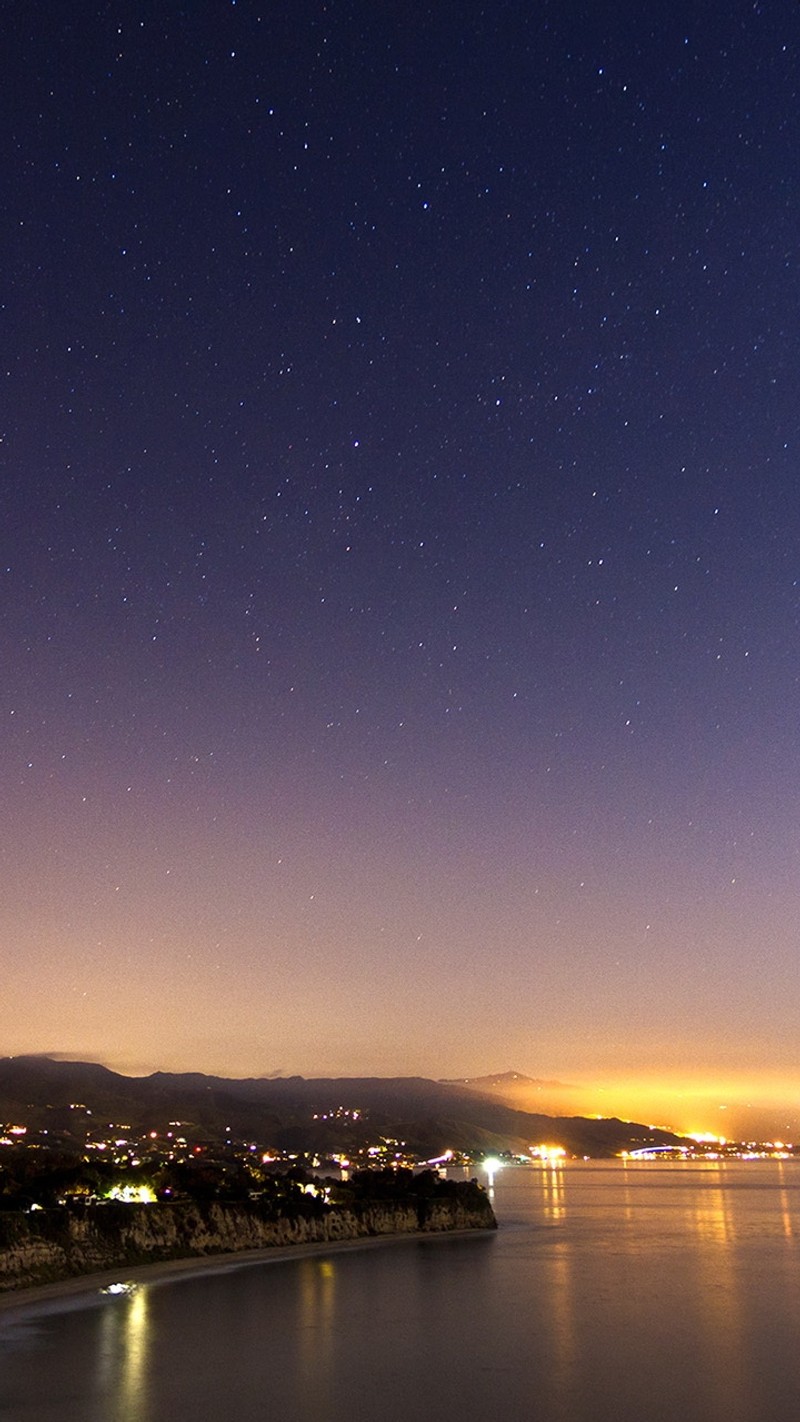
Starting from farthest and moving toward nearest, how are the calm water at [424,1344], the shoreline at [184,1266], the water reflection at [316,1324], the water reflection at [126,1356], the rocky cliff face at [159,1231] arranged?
the rocky cliff face at [159,1231]
the shoreline at [184,1266]
the water reflection at [316,1324]
the calm water at [424,1344]
the water reflection at [126,1356]

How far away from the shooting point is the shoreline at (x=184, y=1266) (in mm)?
40500

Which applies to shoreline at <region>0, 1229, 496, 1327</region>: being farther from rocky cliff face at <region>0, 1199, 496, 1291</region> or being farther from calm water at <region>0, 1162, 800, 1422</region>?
calm water at <region>0, 1162, 800, 1422</region>

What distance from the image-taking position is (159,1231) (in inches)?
2146

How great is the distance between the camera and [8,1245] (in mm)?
42562

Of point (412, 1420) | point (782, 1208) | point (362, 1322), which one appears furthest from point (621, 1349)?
point (782, 1208)

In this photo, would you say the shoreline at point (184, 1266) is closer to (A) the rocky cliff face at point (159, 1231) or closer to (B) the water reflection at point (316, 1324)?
(A) the rocky cliff face at point (159, 1231)

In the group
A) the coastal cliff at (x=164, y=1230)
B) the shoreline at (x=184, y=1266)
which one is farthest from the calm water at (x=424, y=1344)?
the coastal cliff at (x=164, y=1230)

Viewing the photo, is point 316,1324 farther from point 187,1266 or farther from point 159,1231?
point 159,1231

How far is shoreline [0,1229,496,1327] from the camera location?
40.5 m

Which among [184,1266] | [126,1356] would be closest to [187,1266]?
[184,1266]

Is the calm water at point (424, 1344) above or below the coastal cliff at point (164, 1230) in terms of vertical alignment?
below

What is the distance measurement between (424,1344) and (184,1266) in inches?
874

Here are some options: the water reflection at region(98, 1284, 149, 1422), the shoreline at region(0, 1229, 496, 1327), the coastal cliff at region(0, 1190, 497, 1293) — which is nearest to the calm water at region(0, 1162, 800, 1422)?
the water reflection at region(98, 1284, 149, 1422)

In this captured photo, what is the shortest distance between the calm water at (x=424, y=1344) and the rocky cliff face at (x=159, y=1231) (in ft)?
10.3
